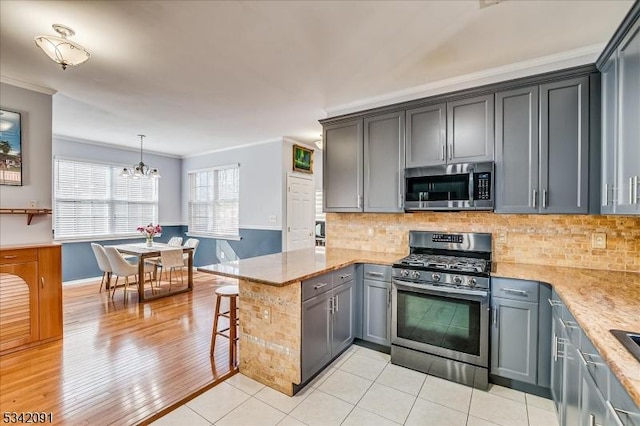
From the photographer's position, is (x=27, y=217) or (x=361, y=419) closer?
(x=361, y=419)

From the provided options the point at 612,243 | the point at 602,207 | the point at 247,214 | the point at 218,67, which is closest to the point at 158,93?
the point at 218,67

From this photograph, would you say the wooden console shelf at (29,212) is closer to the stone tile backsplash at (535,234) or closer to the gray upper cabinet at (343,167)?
the gray upper cabinet at (343,167)

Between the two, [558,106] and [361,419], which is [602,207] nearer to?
[558,106]

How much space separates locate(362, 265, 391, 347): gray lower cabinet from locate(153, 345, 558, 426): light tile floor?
1.35 ft

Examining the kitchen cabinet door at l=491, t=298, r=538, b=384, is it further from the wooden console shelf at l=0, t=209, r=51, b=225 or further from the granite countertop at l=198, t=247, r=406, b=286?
the wooden console shelf at l=0, t=209, r=51, b=225

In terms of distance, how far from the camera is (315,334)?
2.48m

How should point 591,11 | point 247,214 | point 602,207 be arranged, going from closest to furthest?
1. point 591,11
2. point 602,207
3. point 247,214

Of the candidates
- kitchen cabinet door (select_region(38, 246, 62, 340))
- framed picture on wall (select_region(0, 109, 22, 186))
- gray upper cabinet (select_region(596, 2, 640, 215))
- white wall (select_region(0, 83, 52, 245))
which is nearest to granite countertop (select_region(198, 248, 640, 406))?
gray upper cabinet (select_region(596, 2, 640, 215))

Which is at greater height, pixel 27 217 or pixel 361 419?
pixel 27 217

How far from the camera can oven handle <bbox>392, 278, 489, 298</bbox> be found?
7.82 feet

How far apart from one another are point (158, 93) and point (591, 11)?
3.80 metres

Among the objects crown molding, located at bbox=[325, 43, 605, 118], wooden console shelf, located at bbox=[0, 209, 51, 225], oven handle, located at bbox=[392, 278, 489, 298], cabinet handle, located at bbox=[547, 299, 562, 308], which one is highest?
crown molding, located at bbox=[325, 43, 605, 118]

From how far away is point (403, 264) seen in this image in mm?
2730

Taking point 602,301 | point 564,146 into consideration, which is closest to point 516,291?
point 602,301
